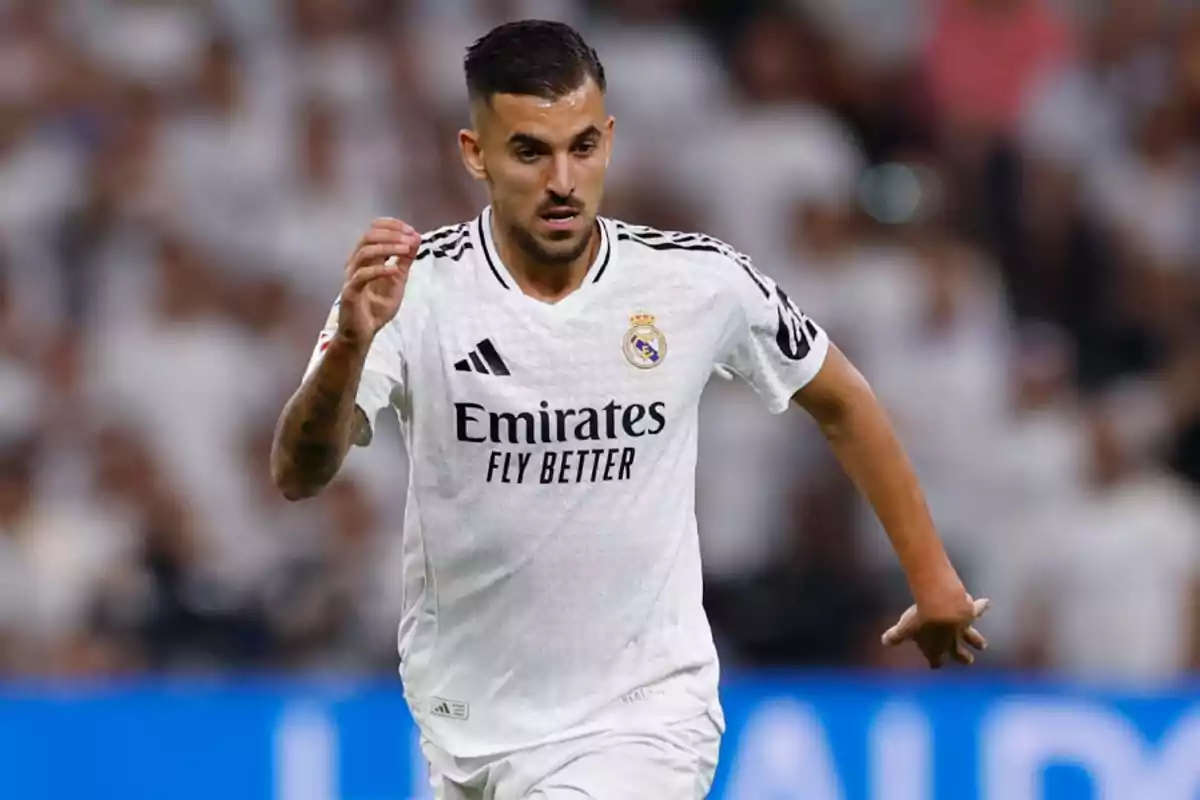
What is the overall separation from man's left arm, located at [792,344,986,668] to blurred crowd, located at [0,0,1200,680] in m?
4.10

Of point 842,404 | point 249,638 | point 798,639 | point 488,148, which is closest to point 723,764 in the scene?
point 798,639

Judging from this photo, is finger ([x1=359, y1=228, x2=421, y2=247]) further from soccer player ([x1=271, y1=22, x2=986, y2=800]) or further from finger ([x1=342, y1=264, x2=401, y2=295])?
soccer player ([x1=271, y1=22, x2=986, y2=800])

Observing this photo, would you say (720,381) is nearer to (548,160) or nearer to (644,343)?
(644,343)

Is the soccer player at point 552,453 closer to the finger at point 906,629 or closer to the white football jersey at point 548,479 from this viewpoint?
the white football jersey at point 548,479

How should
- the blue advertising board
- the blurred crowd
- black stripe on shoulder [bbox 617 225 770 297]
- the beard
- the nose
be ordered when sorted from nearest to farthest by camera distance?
the nose, the beard, black stripe on shoulder [bbox 617 225 770 297], the blue advertising board, the blurred crowd

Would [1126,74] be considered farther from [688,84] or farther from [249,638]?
[249,638]

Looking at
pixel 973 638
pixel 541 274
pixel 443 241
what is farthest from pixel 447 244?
pixel 973 638

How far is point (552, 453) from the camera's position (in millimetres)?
4566

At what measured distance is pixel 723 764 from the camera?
8.16m

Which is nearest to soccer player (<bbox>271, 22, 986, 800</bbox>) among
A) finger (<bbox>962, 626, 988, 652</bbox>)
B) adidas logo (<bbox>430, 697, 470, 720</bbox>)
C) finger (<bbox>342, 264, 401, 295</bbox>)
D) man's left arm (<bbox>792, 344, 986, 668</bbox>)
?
adidas logo (<bbox>430, 697, 470, 720</bbox>)

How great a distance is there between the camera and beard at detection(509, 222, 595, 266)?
4.54 m

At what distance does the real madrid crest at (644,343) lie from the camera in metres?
4.64

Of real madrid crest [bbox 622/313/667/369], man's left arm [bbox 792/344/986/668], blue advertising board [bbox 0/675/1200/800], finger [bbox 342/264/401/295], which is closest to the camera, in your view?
finger [bbox 342/264/401/295]

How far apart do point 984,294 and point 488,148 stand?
235 inches
